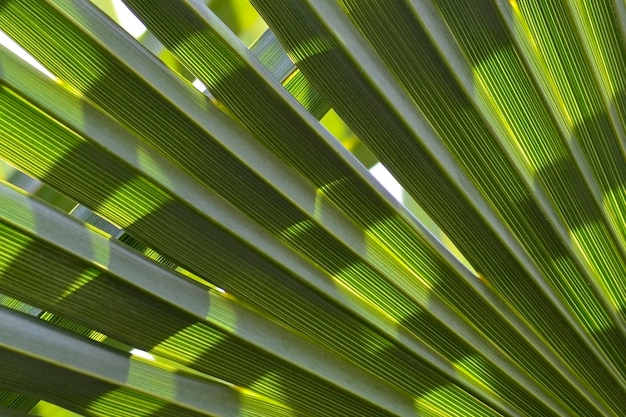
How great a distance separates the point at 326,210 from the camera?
1760 mm

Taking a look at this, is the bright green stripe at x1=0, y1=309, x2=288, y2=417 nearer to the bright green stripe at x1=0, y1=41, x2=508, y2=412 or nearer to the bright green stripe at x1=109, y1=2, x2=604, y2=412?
the bright green stripe at x1=0, y1=41, x2=508, y2=412

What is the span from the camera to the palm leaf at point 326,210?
4.81 ft

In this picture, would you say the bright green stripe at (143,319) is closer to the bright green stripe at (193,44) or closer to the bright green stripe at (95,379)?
the bright green stripe at (95,379)

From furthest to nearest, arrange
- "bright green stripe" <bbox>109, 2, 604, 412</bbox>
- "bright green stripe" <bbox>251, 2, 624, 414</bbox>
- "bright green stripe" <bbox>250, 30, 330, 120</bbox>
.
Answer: "bright green stripe" <bbox>250, 30, 330, 120</bbox> → "bright green stripe" <bbox>251, 2, 624, 414</bbox> → "bright green stripe" <bbox>109, 2, 604, 412</bbox>

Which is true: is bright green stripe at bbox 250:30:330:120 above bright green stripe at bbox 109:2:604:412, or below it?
above

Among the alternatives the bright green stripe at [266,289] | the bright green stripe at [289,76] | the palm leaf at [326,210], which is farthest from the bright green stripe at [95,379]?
the bright green stripe at [289,76]

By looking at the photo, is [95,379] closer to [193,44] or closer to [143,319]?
[143,319]

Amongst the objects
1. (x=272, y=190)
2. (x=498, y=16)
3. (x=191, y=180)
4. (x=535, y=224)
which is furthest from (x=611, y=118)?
(x=191, y=180)

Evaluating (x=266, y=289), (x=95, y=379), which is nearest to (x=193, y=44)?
(x=266, y=289)

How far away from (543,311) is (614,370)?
284mm

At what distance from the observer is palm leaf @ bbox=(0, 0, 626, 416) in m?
1.47

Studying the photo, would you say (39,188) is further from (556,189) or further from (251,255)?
(556,189)

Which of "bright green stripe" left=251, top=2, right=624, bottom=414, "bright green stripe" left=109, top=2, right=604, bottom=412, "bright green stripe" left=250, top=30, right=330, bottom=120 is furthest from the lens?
"bright green stripe" left=250, top=30, right=330, bottom=120

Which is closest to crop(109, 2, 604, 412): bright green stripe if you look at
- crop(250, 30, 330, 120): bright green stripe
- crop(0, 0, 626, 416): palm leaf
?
crop(0, 0, 626, 416): palm leaf
